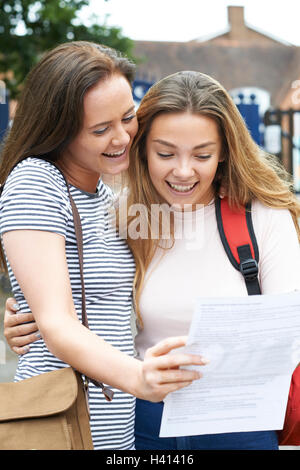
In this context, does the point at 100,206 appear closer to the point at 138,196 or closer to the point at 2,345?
the point at 138,196

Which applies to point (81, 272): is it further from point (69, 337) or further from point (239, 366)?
point (239, 366)

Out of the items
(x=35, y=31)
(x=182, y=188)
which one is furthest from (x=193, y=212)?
(x=35, y=31)

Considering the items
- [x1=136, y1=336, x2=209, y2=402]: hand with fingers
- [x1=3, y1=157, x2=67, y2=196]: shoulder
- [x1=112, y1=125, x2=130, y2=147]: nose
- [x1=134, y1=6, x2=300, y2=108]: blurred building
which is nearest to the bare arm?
[x1=136, y1=336, x2=209, y2=402]: hand with fingers

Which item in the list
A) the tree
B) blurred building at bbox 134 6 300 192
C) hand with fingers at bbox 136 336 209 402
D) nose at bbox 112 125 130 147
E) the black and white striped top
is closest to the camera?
hand with fingers at bbox 136 336 209 402

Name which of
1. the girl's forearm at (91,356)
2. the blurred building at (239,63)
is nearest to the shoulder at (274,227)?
the girl's forearm at (91,356)

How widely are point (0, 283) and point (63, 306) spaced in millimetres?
6165

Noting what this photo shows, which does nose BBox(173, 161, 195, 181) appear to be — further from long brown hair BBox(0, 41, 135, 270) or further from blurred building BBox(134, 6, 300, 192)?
blurred building BBox(134, 6, 300, 192)

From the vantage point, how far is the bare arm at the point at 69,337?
129cm

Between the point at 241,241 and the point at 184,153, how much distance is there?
317 millimetres

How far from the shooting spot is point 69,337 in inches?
54.1

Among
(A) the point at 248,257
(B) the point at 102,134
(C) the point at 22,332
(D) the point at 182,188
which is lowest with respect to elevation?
(C) the point at 22,332

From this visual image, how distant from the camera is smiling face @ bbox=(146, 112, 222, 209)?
185cm

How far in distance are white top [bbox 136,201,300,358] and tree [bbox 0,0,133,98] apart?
8.90m

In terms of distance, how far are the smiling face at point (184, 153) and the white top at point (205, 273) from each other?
5.2 inches
